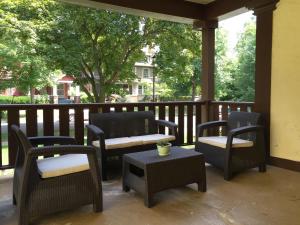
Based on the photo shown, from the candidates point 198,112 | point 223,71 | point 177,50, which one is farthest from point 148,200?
point 223,71

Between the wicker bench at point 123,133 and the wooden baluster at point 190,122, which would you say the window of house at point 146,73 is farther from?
the wicker bench at point 123,133

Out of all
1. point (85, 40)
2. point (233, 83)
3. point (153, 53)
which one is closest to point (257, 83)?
point (85, 40)

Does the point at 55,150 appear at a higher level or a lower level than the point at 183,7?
lower

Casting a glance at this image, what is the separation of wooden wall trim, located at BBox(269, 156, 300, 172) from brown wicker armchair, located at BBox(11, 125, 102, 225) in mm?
2511

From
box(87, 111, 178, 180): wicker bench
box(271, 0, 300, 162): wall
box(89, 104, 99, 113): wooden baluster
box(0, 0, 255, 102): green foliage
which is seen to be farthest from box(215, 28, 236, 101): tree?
box(89, 104, 99, 113): wooden baluster

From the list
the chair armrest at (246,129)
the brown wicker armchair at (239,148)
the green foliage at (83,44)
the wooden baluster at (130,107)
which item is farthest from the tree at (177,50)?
the chair armrest at (246,129)

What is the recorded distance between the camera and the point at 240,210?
2256 millimetres

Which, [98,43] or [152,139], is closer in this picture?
[152,139]

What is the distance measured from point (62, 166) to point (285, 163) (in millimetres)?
2838

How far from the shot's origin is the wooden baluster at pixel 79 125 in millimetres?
3662

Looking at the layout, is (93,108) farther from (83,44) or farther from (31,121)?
(83,44)

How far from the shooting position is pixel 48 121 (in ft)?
11.5

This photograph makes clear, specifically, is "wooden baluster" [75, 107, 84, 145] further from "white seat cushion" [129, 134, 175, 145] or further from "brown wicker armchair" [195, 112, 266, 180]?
"brown wicker armchair" [195, 112, 266, 180]

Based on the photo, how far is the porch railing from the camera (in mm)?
3289
